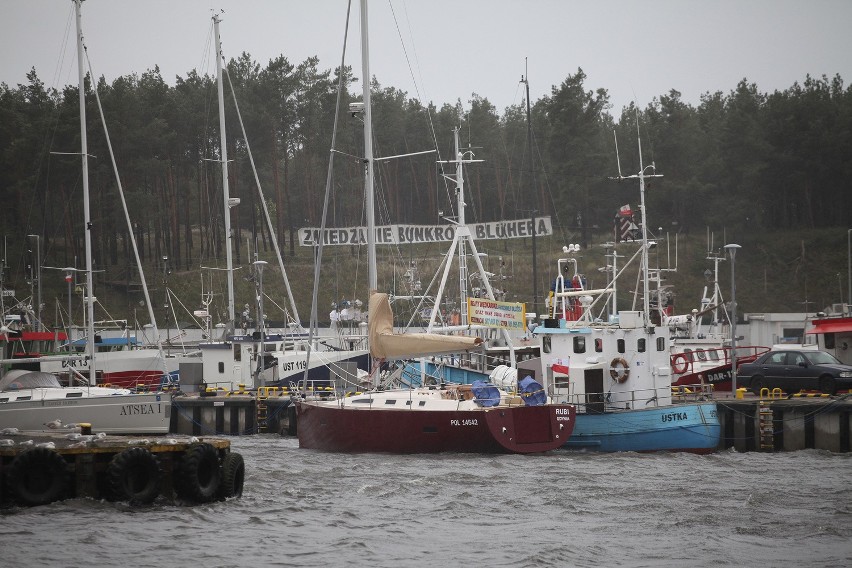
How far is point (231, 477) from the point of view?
1019 inches

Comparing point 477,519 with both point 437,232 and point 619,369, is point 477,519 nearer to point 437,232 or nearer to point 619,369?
point 619,369

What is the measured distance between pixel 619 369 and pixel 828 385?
867cm

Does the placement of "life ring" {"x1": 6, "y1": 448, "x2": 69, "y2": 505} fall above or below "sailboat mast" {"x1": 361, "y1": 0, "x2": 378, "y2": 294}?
below

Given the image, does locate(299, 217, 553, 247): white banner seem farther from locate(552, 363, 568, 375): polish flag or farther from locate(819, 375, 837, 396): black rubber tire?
locate(552, 363, 568, 375): polish flag

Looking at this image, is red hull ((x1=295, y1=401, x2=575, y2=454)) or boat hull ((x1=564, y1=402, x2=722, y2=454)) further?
boat hull ((x1=564, y1=402, x2=722, y2=454))

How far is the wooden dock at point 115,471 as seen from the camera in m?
24.0

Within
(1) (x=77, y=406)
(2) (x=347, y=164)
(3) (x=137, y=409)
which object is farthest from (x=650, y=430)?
(2) (x=347, y=164)

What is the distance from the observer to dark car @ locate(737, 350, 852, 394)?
127ft

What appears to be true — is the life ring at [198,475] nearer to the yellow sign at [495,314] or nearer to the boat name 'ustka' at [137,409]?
the yellow sign at [495,314]

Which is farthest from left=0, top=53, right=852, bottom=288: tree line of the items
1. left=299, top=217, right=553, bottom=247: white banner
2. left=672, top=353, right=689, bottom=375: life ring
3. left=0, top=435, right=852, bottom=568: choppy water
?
left=0, top=435, right=852, bottom=568: choppy water

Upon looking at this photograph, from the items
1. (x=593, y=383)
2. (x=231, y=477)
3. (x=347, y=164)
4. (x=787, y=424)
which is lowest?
(x=231, y=477)

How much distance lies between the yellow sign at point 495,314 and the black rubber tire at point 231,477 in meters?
10.8

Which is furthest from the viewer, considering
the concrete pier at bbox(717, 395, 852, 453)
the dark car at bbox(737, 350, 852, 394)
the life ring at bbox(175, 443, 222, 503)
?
the dark car at bbox(737, 350, 852, 394)

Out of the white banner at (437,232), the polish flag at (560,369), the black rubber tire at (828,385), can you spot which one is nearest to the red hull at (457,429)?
the polish flag at (560,369)
